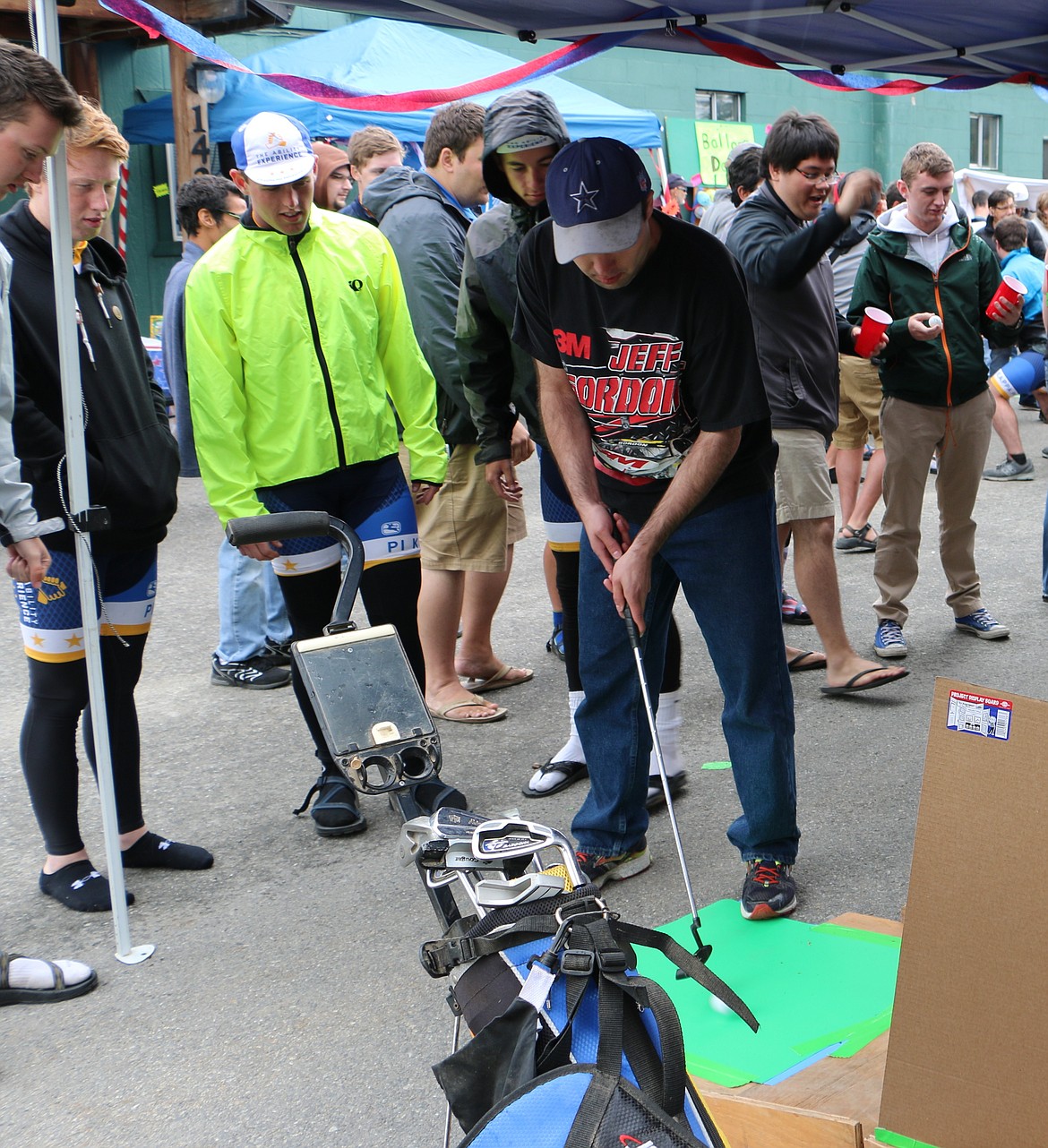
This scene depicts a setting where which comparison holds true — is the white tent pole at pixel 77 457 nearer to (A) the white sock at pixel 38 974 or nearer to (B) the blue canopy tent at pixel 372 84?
(A) the white sock at pixel 38 974

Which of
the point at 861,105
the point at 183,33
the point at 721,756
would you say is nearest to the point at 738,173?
the point at 721,756

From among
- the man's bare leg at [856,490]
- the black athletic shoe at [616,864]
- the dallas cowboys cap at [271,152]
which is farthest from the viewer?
the man's bare leg at [856,490]

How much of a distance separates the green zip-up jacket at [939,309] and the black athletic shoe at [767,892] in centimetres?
270

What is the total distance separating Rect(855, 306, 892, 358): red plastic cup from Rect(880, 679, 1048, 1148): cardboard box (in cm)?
327

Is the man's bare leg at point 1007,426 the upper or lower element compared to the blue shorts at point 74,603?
lower

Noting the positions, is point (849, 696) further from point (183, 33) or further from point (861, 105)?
point (861, 105)

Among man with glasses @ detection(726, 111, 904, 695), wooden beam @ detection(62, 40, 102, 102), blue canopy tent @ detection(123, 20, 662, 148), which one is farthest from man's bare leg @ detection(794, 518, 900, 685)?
wooden beam @ detection(62, 40, 102, 102)

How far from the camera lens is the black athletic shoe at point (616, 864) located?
3398 mm

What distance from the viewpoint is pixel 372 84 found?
11703 millimetres

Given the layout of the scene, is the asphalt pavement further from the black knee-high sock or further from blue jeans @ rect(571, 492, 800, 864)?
the black knee-high sock

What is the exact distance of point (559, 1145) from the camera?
1.56 metres

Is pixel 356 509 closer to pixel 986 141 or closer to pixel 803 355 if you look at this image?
pixel 803 355

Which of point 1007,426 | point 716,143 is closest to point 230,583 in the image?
point 1007,426

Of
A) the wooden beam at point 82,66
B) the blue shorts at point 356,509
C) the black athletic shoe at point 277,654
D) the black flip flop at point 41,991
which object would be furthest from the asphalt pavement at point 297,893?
the wooden beam at point 82,66
